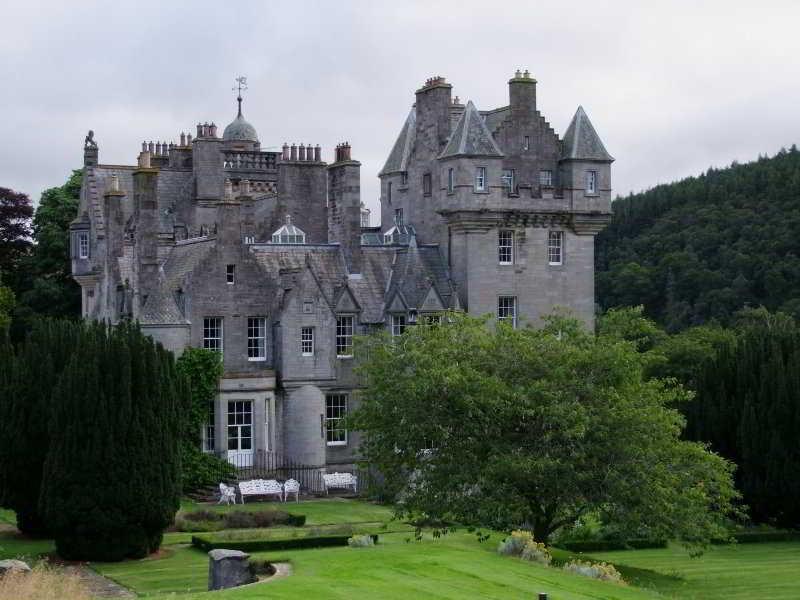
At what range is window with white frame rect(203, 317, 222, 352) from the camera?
166 ft

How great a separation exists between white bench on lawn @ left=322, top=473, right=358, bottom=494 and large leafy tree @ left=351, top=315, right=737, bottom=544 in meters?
12.4

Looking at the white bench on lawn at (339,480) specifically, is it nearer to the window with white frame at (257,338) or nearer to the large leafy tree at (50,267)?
the window with white frame at (257,338)

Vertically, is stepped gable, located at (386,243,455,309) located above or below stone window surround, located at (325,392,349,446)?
above

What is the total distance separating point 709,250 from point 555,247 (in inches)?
2084

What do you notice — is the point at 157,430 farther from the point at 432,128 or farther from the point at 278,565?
the point at 432,128

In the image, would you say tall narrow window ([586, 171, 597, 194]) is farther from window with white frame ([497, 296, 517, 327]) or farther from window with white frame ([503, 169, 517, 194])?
window with white frame ([497, 296, 517, 327])

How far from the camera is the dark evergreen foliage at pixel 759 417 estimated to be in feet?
152

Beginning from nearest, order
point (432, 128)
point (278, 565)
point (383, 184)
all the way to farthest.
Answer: point (278, 565), point (432, 128), point (383, 184)

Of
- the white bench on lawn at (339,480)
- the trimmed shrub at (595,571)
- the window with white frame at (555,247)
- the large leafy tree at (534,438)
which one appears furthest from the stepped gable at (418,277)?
the trimmed shrub at (595,571)

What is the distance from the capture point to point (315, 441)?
169ft

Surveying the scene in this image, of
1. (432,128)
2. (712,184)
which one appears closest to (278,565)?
(432,128)

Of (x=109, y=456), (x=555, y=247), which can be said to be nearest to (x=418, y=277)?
(x=555, y=247)

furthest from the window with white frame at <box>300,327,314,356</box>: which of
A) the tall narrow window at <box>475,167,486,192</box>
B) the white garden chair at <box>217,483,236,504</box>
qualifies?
the tall narrow window at <box>475,167,486,192</box>

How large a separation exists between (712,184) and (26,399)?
8650cm
